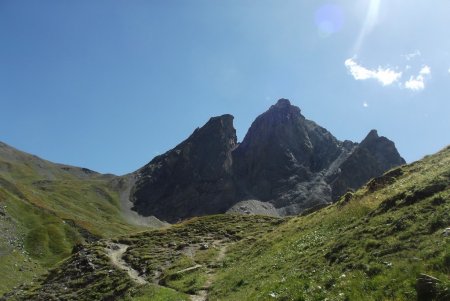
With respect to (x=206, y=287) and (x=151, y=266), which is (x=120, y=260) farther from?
(x=206, y=287)

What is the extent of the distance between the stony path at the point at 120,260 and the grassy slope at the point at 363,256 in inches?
431

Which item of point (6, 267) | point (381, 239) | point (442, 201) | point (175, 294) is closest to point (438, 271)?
point (381, 239)

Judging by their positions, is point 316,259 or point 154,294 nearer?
point 316,259

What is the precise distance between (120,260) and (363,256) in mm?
38237

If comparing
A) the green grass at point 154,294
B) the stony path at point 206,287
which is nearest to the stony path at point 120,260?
the green grass at point 154,294

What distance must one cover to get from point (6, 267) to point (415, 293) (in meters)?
99.8

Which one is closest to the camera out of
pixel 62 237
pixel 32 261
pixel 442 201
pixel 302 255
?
pixel 442 201

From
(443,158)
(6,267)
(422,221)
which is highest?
(443,158)

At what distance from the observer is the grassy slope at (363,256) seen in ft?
62.3

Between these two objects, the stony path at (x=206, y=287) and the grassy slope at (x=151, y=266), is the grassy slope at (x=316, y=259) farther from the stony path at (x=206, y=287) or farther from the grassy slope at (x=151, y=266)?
the stony path at (x=206, y=287)

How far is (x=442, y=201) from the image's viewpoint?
2611cm

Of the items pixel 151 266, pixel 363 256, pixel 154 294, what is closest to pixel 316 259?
pixel 363 256

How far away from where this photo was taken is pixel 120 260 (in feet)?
181

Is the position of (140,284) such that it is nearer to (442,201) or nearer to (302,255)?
(302,255)
